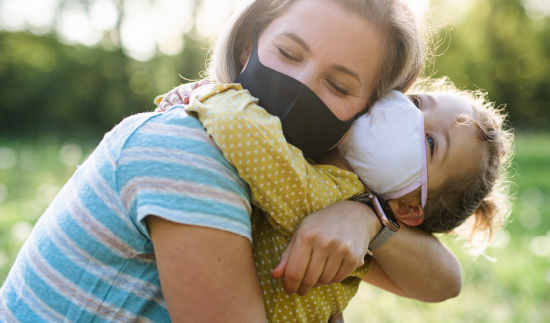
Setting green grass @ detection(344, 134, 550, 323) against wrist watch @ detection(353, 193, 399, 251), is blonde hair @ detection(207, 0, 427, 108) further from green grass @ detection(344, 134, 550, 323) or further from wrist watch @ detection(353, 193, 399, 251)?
green grass @ detection(344, 134, 550, 323)

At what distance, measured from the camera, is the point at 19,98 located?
1451 cm

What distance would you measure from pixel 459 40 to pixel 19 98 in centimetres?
1601

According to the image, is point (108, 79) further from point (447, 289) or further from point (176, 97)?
point (447, 289)

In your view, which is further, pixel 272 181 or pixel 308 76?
pixel 308 76

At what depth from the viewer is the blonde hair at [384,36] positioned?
1796 mm

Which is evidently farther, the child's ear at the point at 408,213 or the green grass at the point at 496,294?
the green grass at the point at 496,294

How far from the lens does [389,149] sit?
5.83 ft

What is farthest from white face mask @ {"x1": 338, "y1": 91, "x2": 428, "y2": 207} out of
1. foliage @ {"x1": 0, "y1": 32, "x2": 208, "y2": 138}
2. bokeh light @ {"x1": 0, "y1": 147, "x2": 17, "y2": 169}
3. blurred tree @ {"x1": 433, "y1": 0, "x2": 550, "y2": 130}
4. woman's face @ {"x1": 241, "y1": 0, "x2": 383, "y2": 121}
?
blurred tree @ {"x1": 433, "y1": 0, "x2": 550, "y2": 130}

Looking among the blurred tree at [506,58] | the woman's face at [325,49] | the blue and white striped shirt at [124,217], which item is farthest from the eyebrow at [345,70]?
the blurred tree at [506,58]

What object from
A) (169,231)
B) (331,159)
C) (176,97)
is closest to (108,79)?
(176,97)

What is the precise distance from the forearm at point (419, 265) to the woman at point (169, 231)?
0.26 meters

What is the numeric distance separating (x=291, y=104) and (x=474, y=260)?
1.48 m

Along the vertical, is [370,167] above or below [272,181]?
below

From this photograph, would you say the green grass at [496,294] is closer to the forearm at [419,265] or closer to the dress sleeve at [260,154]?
the forearm at [419,265]
